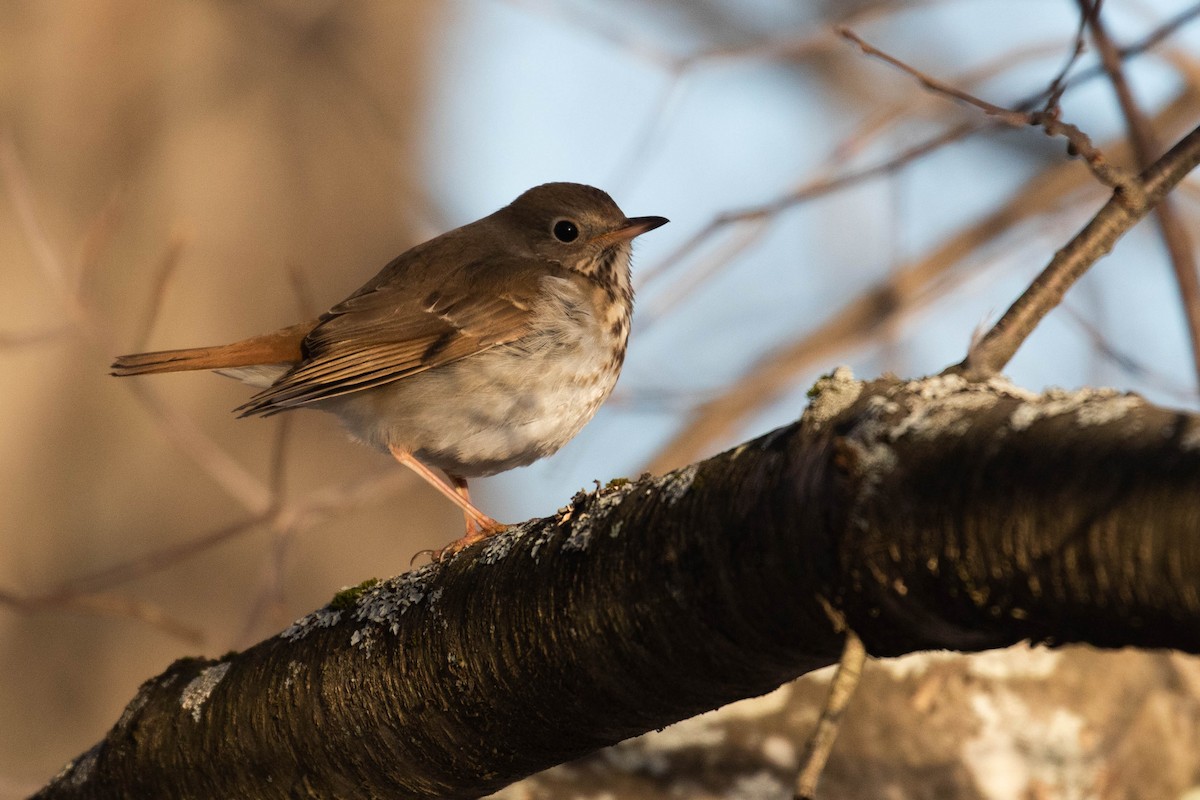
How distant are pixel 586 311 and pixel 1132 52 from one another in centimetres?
164

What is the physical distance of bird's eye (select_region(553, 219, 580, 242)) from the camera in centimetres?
425

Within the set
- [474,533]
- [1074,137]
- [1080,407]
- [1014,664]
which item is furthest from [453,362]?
[1080,407]

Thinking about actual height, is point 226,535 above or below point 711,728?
above

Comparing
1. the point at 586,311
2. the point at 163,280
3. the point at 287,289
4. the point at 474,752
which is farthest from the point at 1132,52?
the point at 287,289

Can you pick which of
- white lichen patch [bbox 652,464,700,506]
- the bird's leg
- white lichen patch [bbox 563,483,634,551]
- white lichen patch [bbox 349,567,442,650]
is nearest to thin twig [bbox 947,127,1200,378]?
white lichen patch [bbox 652,464,700,506]

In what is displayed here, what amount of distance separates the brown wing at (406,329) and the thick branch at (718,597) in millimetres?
1172

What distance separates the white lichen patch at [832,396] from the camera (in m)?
1.56

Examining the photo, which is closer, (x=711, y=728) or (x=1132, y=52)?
(x=1132, y=52)

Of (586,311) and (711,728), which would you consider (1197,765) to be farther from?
(586,311)

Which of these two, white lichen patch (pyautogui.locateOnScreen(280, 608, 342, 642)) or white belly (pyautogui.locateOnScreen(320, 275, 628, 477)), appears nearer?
white lichen patch (pyautogui.locateOnScreen(280, 608, 342, 642))

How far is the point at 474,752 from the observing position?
6.69 feet

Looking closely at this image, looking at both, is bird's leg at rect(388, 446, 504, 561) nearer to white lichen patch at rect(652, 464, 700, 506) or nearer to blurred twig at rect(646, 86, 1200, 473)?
blurred twig at rect(646, 86, 1200, 473)

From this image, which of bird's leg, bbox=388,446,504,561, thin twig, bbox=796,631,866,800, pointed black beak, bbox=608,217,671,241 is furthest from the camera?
pointed black beak, bbox=608,217,671,241

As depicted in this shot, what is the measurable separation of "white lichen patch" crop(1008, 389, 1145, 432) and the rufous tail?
103 inches
